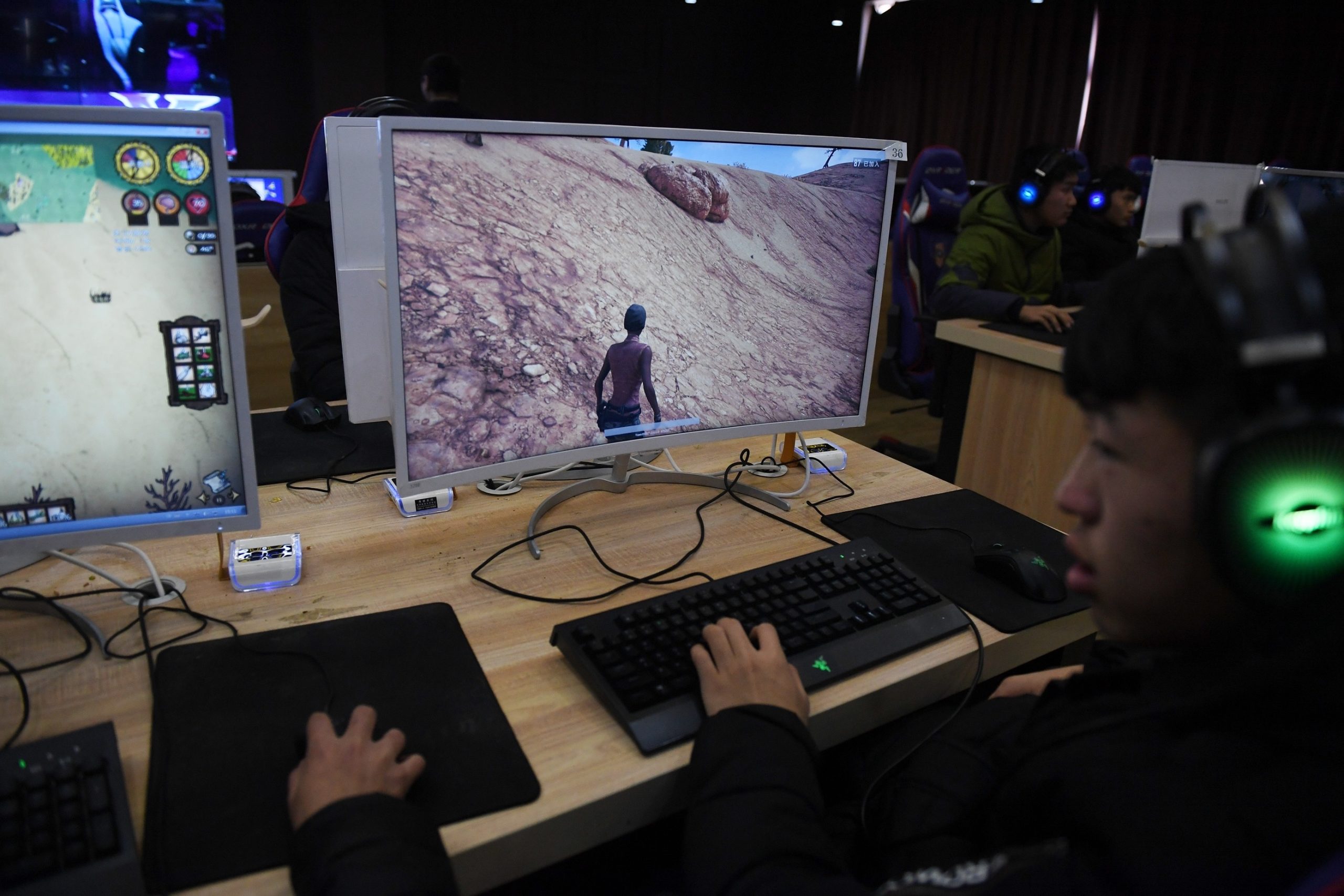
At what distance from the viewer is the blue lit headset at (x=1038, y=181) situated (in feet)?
9.17

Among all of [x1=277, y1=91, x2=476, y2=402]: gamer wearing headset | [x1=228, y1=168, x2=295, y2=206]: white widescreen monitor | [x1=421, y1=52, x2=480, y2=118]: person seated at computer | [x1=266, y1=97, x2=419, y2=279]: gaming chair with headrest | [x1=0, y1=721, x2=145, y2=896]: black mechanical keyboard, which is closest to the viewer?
[x1=0, y1=721, x2=145, y2=896]: black mechanical keyboard

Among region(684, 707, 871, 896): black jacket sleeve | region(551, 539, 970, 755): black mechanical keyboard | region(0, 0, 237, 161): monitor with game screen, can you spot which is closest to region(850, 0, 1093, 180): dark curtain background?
region(0, 0, 237, 161): monitor with game screen

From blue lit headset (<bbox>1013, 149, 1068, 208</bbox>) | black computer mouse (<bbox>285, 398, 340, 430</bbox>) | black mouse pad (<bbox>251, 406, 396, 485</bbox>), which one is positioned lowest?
black mouse pad (<bbox>251, 406, 396, 485</bbox>)

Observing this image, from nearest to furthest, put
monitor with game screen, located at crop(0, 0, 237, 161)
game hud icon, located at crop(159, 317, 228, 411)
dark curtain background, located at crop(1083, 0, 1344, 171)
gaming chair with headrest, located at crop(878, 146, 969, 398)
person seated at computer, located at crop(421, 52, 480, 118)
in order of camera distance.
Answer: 1. game hud icon, located at crop(159, 317, 228, 411)
2. gaming chair with headrest, located at crop(878, 146, 969, 398)
3. person seated at computer, located at crop(421, 52, 480, 118)
4. dark curtain background, located at crop(1083, 0, 1344, 171)
5. monitor with game screen, located at crop(0, 0, 237, 161)

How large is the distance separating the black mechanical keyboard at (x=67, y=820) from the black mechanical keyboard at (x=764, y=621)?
374 millimetres

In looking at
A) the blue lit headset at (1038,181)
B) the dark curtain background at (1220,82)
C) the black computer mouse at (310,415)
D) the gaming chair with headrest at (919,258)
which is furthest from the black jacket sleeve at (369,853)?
the dark curtain background at (1220,82)

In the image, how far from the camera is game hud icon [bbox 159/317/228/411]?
0.78 m

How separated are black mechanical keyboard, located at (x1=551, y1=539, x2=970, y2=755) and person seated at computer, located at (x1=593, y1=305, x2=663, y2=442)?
0.28m

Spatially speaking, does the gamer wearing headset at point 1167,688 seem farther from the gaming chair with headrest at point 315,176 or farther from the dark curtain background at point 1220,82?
the dark curtain background at point 1220,82

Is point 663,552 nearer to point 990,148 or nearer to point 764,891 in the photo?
point 764,891

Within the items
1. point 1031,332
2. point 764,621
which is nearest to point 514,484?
point 764,621

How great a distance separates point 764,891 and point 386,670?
16.1 inches

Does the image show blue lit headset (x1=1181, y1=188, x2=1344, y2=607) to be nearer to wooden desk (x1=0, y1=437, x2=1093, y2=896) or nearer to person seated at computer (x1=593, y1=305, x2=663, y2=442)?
wooden desk (x1=0, y1=437, x2=1093, y2=896)

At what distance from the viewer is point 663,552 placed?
A: 1071 millimetres
